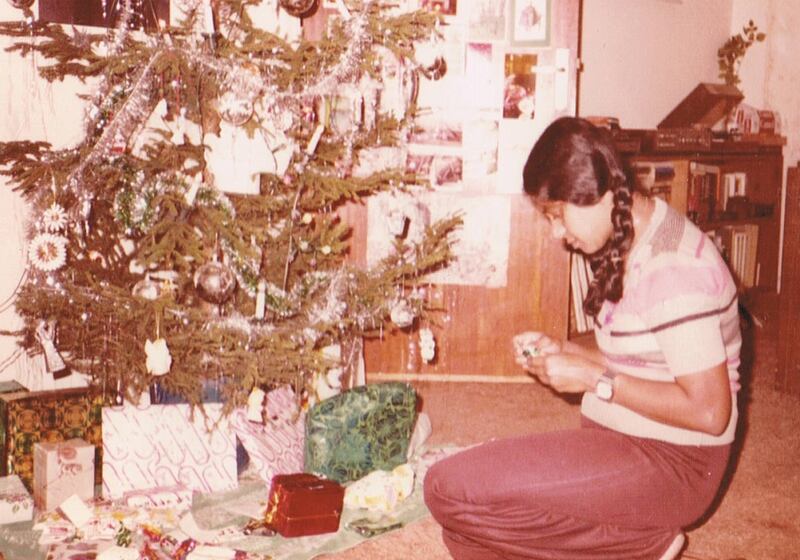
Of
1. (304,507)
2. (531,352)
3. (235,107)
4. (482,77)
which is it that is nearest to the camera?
(531,352)

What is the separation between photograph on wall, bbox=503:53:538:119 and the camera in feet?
10.2

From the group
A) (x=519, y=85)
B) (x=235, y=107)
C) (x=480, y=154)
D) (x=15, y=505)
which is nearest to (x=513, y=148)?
(x=480, y=154)

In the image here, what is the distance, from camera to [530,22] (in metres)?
3.07

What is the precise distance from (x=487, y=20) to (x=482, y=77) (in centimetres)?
20

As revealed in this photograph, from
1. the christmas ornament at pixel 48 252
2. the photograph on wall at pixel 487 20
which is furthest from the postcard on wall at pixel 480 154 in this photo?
the christmas ornament at pixel 48 252

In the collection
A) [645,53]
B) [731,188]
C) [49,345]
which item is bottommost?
[49,345]

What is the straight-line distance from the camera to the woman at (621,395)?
144 cm

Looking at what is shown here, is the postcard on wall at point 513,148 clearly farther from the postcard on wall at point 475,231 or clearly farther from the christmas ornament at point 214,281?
the christmas ornament at point 214,281

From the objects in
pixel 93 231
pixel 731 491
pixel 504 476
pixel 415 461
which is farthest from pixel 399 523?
pixel 93 231

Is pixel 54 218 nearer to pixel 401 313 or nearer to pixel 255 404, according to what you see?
pixel 255 404

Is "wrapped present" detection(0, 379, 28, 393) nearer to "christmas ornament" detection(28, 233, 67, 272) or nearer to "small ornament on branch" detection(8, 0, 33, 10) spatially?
"christmas ornament" detection(28, 233, 67, 272)

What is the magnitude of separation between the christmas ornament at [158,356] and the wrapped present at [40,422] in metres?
0.31

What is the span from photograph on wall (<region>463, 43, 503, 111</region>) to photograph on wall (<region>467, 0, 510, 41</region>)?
3 cm

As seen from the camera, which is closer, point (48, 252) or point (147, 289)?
point (48, 252)
